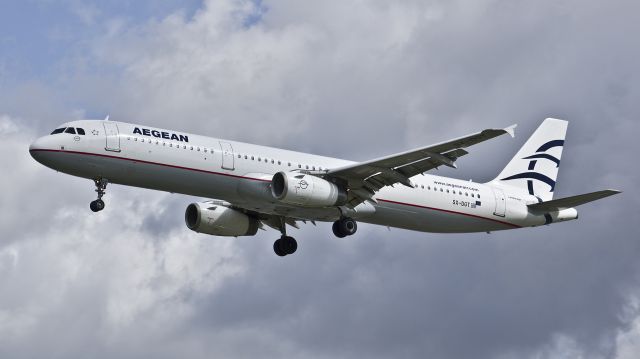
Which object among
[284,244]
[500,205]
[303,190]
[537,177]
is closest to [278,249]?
[284,244]

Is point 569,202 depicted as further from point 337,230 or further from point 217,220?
Answer: point 217,220

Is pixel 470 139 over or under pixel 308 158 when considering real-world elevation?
under

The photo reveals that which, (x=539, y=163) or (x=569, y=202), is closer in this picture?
(x=569, y=202)

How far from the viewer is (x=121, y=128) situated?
5225cm

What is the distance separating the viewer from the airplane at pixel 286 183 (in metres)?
51.6

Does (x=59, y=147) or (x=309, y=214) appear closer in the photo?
(x=59, y=147)

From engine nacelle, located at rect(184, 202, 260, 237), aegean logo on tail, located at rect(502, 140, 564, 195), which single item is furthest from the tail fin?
engine nacelle, located at rect(184, 202, 260, 237)

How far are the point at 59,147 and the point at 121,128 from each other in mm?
2731

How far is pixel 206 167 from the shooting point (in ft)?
172

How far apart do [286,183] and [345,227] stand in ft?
15.0

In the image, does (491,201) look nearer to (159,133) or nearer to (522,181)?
(522,181)

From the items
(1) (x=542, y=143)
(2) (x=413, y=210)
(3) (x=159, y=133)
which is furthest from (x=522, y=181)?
(3) (x=159, y=133)

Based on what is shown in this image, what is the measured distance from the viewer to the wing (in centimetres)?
5109

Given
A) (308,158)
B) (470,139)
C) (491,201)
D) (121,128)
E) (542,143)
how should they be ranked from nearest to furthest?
1. (470,139)
2. (121,128)
3. (308,158)
4. (491,201)
5. (542,143)
